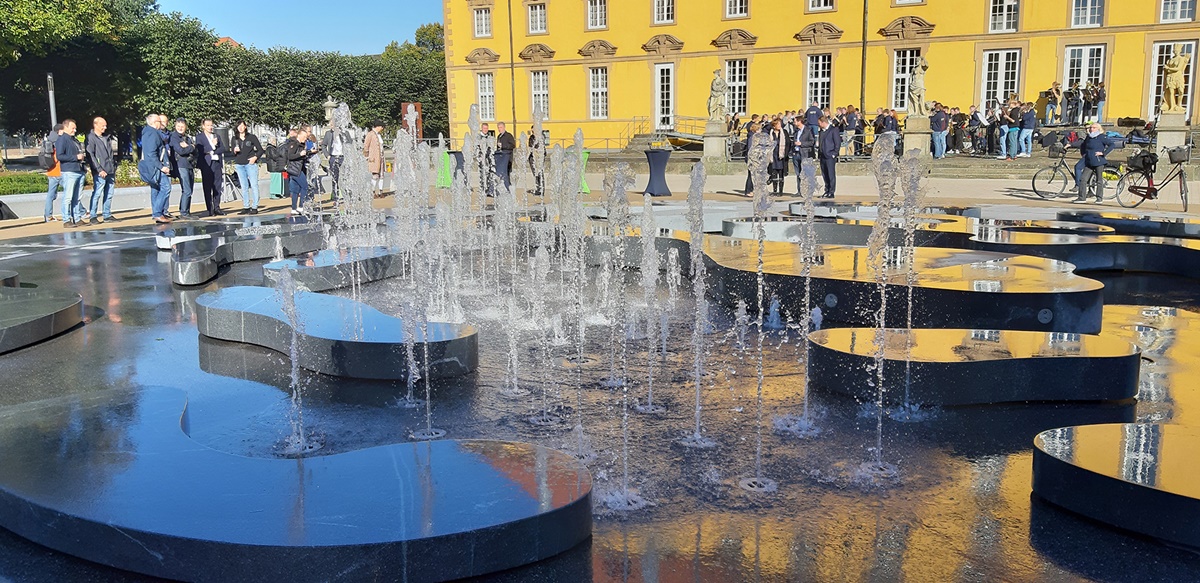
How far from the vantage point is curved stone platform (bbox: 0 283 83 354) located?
7.25 m

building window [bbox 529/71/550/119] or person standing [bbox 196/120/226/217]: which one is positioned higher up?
building window [bbox 529/71/550/119]

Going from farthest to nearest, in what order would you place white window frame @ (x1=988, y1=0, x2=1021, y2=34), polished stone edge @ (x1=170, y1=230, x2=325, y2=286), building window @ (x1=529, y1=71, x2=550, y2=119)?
building window @ (x1=529, y1=71, x2=550, y2=119)
white window frame @ (x1=988, y1=0, x2=1021, y2=34)
polished stone edge @ (x1=170, y1=230, x2=325, y2=286)

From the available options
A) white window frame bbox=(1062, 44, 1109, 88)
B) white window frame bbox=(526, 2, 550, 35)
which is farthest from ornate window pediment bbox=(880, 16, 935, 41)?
white window frame bbox=(526, 2, 550, 35)

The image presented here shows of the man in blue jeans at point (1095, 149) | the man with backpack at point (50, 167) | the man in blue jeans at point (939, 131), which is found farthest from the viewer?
the man in blue jeans at point (939, 131)

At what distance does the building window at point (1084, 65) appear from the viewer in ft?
Answer: 120

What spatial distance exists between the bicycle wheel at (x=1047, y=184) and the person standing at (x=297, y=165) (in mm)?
14783

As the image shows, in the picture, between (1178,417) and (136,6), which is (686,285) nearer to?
(1178,417)

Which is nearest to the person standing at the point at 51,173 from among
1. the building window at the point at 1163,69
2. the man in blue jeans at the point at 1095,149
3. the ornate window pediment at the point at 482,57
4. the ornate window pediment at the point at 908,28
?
A: the man in blue jeans at the point at 1095,149

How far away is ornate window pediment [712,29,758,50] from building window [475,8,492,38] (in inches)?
447

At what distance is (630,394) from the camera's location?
6.11m

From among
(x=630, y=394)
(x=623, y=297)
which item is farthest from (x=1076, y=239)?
(x=630, y=394)

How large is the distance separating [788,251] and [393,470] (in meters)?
6.76

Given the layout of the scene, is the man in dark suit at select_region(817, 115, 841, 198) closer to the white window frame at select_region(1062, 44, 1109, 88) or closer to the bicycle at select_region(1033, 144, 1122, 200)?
the bicycle at select_region(1033, 144, 1122, 200)

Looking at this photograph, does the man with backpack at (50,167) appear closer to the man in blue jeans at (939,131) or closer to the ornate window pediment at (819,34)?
the man in blue jeans at (939,131)
